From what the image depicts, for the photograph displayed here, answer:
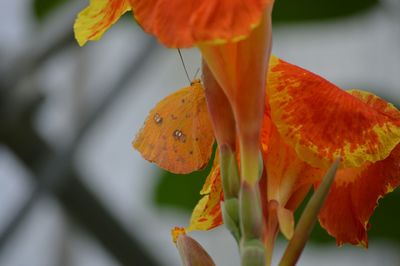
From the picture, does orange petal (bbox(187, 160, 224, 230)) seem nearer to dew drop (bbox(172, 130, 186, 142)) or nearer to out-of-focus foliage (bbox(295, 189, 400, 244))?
dew drop (bbox(172, 130, 186, 142))

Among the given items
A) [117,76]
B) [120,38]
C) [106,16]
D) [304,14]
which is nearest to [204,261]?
[106,16]

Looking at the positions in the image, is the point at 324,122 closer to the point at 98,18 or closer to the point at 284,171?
the point at 284,171

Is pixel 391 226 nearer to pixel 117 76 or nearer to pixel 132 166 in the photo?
pixel 117 76

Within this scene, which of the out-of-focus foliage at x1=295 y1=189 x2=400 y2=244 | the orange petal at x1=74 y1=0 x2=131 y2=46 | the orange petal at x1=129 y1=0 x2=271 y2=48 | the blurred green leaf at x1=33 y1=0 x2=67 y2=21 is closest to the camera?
the orange petal at x1=129 y1=0 x2=271 y2=48

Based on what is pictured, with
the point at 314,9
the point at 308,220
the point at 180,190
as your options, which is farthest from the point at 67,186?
the point at 308,220

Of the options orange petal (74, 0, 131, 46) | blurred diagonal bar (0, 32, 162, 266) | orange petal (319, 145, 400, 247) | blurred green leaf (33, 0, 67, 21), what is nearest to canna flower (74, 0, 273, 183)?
orange petal (74, 0, 131, 46)

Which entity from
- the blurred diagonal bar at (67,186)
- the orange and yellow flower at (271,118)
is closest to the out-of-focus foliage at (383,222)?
the blurred diagonal bar at (67,186)

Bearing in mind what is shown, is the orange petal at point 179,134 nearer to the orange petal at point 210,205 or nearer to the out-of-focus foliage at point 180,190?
the orange petal at point 210,205
